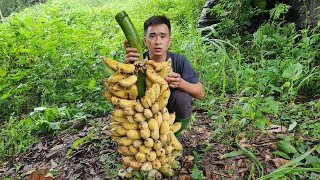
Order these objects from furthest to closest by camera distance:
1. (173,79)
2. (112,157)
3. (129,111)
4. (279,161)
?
1. (112,157)
2. (279,161)
3. (173,79)
4. (129,111)

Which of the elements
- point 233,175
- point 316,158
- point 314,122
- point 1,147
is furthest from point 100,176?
point 314,122

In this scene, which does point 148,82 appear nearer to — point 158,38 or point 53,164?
point 158,38

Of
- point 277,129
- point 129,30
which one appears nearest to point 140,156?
point 129,30

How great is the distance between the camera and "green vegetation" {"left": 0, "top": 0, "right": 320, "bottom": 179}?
2383 millimetres

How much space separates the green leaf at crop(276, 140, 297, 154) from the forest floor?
81 millimetres

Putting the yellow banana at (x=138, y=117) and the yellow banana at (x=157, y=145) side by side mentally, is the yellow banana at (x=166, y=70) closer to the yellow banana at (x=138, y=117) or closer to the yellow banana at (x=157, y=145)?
the yellow banana at (x=138, y=117)

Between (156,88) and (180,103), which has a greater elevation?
(156,88)

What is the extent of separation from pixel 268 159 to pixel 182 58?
0.95 m

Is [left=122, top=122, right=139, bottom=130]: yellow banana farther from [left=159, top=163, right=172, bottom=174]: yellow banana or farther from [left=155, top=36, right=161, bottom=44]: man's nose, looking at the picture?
[left=155, top=36, right=161, bottom=44]: man's nose

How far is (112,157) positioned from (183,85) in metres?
0.82

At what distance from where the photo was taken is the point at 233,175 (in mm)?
2021

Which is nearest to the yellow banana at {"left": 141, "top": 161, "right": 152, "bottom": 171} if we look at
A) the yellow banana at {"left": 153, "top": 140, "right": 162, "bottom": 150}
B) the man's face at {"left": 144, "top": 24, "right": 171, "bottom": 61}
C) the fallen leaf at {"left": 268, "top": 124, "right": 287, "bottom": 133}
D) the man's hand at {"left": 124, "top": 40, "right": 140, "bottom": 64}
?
the yellow banana at {"left": 153, "top": 140, "right": 162, "bottom": 150}

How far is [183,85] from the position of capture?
1.99 meters

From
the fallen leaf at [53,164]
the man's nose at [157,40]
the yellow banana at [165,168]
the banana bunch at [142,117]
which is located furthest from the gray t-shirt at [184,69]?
the fallen leaf at [53,164]
